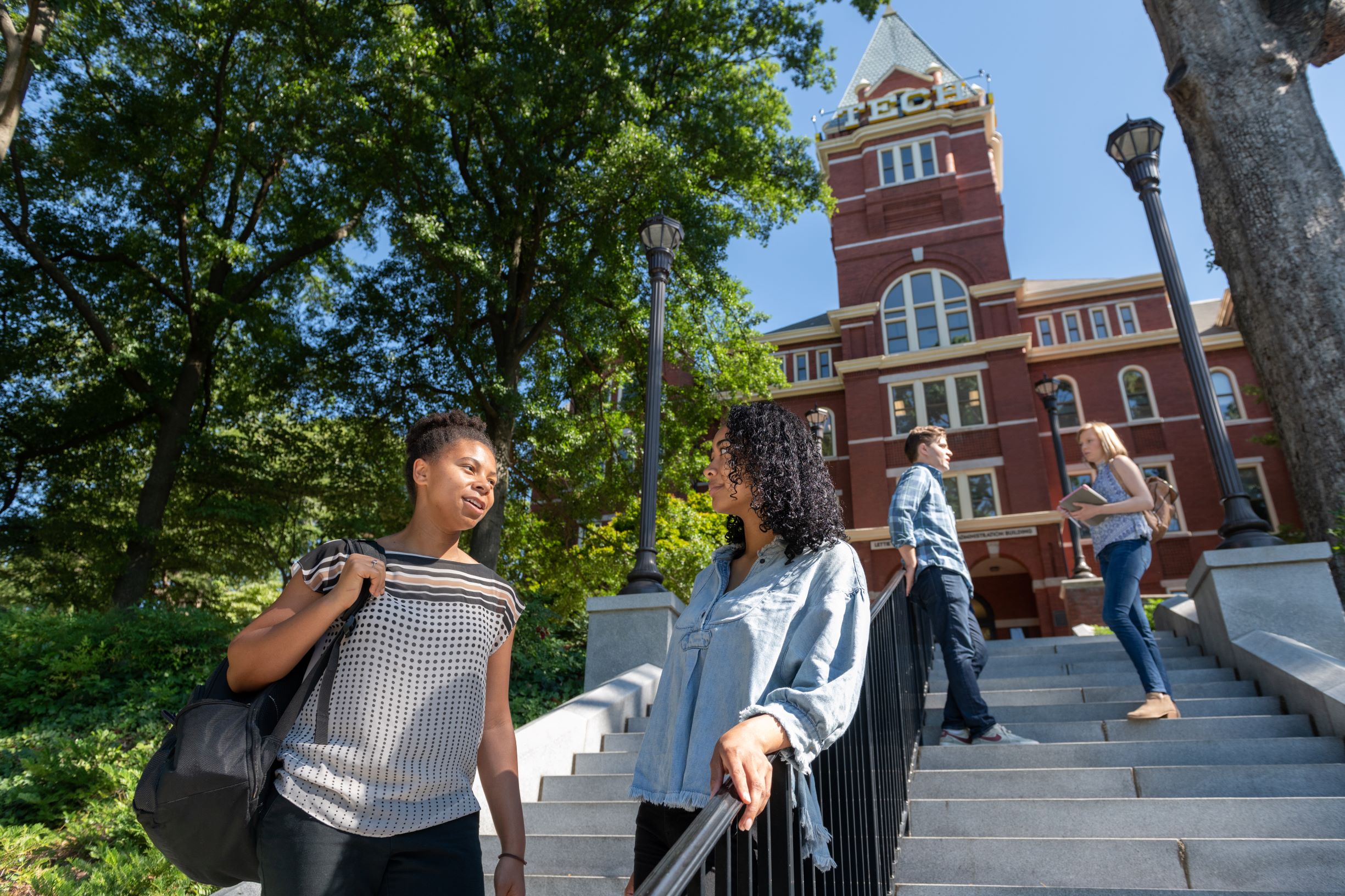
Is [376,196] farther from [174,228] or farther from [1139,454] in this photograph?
[1139,454]

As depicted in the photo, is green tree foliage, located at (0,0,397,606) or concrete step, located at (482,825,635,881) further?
green tree foliage, located at (0,0,397,606)

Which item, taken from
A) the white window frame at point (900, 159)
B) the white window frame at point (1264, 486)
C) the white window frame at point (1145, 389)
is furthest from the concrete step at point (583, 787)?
the white window frame at point (900, 159)

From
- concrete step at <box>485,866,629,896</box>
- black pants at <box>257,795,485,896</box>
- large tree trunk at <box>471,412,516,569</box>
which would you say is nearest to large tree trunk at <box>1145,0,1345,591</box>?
concrete step at <box>485,866,629,896</box>

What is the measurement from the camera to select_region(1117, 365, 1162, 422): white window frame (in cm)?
2566

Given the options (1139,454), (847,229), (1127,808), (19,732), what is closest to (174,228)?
(19,732)

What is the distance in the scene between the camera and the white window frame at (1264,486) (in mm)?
24359

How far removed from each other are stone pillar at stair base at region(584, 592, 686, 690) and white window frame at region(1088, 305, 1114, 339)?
1004 inches

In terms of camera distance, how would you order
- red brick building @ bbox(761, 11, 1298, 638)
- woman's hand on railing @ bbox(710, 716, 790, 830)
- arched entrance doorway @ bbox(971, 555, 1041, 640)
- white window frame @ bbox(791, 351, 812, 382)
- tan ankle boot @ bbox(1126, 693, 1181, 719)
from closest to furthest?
woman's hand on railing @ bbox(710, 716, 790, 830) < tan ankle boot @ bbox(1126, 693, 1181, 719) < red brick building @ bbox(761, 11, 1298, 638) < arched entrance doorway @ bbox(971, 555, 1041, 640) < white window frame @ bbox(791, 351, 812, 382)

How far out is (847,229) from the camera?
96.6ft

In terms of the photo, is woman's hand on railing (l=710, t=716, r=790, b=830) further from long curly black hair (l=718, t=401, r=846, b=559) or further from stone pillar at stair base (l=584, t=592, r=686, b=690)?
stone pillar at stair base (l=584, t=592, r=686, b=690)

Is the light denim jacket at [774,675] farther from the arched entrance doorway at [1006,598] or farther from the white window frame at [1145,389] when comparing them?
the white window frame at [1145,389]

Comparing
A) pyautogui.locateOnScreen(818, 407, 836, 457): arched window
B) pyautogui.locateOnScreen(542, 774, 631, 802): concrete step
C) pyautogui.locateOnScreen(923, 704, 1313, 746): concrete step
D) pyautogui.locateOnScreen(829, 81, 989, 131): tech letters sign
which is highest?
pyautogui.locateOnScreen(829, 81, 989, 131): tech letters sign

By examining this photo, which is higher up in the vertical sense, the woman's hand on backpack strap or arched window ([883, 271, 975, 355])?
arched window ([883, 271, 975, 355])

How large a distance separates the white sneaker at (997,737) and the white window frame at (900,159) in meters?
27.3
